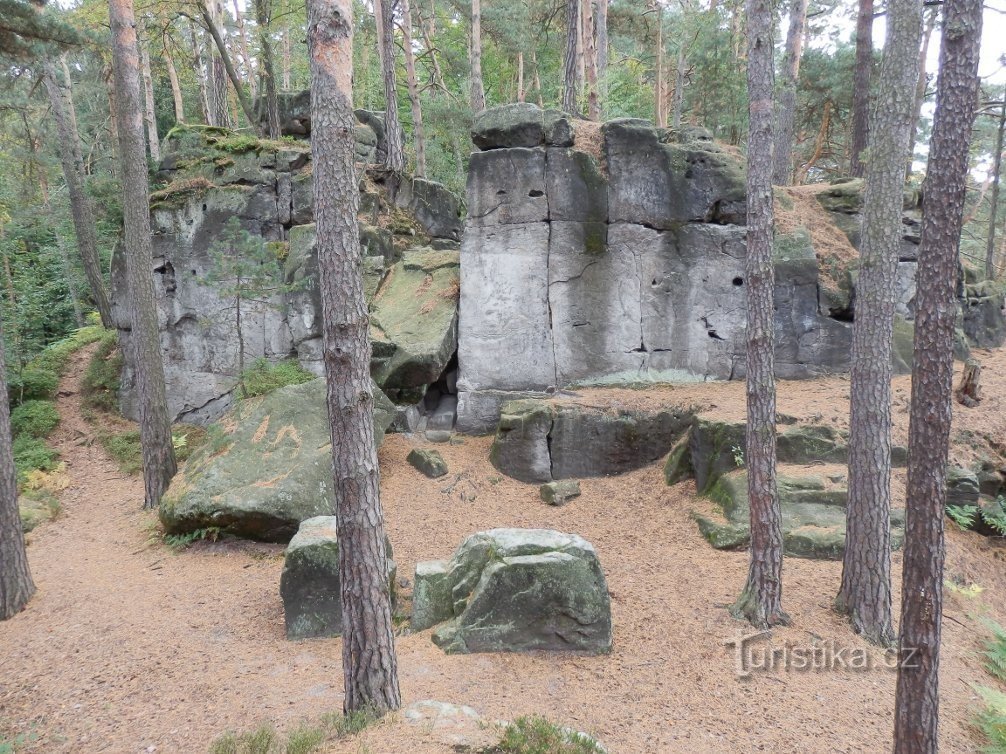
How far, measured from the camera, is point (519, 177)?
37.4 feet

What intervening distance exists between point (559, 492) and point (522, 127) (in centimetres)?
684

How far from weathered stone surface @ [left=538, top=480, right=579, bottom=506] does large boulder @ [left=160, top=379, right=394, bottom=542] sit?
3408 mm

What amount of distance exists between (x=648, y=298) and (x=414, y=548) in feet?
21.0

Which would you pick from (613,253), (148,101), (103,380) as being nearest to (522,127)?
(613,253)

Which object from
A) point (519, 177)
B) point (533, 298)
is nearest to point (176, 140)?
point (519, 177)

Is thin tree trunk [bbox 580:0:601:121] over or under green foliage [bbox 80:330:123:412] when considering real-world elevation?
over

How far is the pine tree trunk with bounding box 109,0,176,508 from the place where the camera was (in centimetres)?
939

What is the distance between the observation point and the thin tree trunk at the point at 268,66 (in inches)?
563

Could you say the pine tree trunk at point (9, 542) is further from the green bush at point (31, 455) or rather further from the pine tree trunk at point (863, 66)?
the pine tree trunk at point (863, 66)

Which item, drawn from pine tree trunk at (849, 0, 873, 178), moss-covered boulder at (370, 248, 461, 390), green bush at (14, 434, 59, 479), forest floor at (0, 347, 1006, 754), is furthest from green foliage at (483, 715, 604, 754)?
pine tree trunk at (849, 0, 873, 178)

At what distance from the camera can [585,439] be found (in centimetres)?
1044

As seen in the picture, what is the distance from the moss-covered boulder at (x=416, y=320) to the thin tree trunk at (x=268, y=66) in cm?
518

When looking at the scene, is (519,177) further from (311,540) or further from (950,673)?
(950,673)

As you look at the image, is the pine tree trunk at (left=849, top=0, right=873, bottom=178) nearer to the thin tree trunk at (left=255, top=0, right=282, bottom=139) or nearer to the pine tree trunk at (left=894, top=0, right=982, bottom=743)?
the pine tree trunk at (left=894, top=0, right=982, bottom=743)
